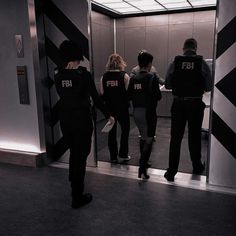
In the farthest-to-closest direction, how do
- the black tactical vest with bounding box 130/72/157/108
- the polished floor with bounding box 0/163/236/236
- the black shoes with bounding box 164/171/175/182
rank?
the black shoes with bounding box 164/171/175/182 < the black tactical vest with bounding box 130/72/157/108 < the polished floor with bounding box 0/163/236/236

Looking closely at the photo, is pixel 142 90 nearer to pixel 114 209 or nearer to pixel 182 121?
pixel 182 121

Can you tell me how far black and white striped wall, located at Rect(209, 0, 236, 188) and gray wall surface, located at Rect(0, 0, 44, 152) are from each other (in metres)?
2.30

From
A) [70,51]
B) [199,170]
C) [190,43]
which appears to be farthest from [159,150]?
[70,51]

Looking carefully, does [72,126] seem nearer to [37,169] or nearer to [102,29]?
[37,169]

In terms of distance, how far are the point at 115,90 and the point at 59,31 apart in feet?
3.57

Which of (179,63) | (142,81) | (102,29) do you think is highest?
(102,29)

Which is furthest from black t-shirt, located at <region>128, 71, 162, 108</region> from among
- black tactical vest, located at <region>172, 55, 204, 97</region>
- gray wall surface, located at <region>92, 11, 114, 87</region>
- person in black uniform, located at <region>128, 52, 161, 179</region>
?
gray wall surface, located at <region>92, 11, 114, 87</region>

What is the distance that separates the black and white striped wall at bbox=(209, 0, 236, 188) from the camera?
2.78 meters

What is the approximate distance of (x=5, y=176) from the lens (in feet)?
11.6

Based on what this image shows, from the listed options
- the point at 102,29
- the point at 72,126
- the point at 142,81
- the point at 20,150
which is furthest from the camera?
the point at 102,29

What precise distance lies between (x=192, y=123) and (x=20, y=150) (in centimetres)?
247

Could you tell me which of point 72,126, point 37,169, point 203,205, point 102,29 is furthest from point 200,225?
point 102,29

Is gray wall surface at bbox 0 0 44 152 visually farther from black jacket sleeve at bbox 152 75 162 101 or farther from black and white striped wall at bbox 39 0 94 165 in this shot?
black jacket sleeve at bbox 152 75 162 101

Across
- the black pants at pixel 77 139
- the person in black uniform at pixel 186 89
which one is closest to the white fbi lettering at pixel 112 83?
the person in black uniform at pixel 186 89
